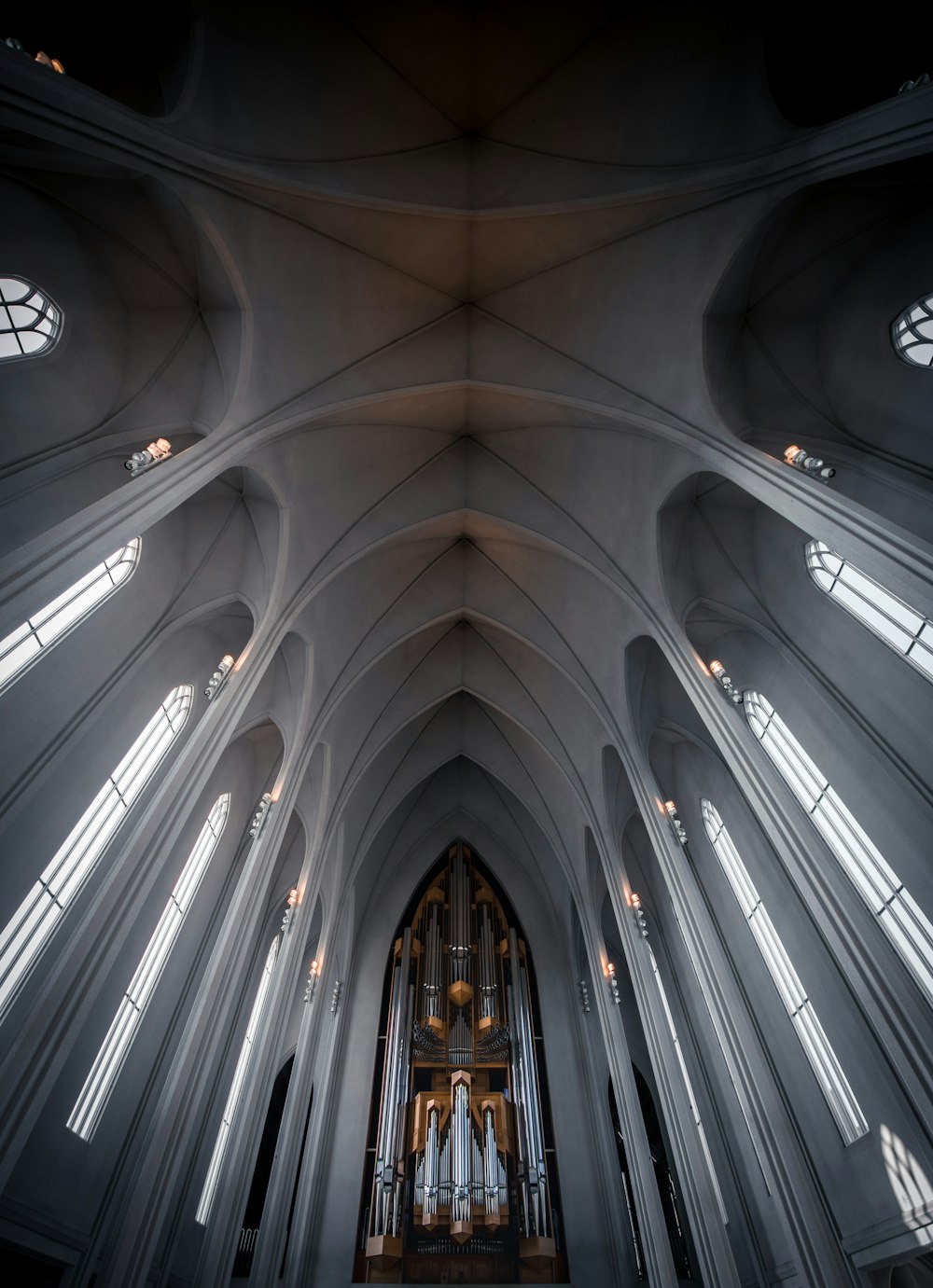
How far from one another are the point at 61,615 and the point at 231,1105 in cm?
1039

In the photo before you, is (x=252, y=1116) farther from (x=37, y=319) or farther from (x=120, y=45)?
(x=120, y=45)

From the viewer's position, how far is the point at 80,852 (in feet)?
31.1

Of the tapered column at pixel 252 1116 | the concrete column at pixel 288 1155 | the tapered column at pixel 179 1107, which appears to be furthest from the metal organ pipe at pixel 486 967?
the tapered column at pixel 179 1107

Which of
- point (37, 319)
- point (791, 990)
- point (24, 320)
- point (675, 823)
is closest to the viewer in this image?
point (24, 320)

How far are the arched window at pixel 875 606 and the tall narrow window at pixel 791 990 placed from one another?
5.63 metres

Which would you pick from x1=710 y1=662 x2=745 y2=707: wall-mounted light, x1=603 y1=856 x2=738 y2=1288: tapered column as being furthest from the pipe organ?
x1=710 y1=662 x2=745 y2=707: wall-mounted light

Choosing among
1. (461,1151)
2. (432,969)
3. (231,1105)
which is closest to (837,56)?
(231,1105)

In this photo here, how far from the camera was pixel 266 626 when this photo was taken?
12.1m

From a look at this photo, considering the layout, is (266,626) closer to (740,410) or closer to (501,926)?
(740,410)

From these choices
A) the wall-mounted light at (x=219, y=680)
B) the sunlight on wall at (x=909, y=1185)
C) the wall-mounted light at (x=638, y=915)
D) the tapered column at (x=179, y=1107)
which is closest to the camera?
the sunlight on wall at (x=909, y=1185)

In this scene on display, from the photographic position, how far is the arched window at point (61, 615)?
8.36 metres

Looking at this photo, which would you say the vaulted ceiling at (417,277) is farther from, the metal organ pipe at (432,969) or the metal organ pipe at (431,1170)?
the metal organ pipe at (431,1170)

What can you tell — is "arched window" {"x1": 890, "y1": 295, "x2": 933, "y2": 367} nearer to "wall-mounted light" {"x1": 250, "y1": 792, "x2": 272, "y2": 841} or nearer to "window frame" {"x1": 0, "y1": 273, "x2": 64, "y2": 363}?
"window frame" {"x1": 0, "y1": 273, "x2": 64, "y2": 363}

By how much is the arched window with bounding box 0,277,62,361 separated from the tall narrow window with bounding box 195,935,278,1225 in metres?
11.2
